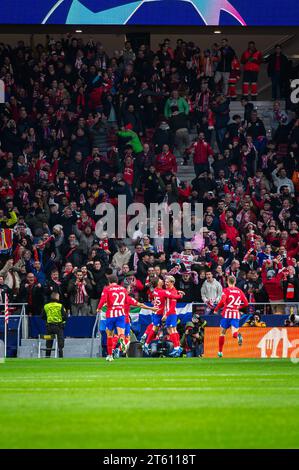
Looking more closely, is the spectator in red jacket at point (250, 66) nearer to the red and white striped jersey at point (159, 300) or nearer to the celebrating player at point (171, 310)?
the celebrating player at point (171, 310)

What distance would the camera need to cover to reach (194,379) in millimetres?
18141

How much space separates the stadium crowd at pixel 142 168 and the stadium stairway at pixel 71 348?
101cm

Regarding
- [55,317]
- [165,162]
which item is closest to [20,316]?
[55,317]

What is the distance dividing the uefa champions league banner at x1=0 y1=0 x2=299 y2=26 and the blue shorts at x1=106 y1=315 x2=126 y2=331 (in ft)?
36.5

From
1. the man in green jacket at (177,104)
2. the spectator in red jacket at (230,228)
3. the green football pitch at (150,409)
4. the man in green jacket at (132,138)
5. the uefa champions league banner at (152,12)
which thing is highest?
the uefa champions league banner at (152,12)

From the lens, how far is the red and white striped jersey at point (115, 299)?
2575 cm

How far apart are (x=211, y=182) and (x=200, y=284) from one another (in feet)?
16.2

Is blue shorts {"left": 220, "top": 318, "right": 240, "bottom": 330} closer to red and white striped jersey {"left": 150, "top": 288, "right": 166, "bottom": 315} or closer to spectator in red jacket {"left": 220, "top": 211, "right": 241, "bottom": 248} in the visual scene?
red and white striped jersey {"left": 150, "top": 288, "right": 166, "bottom": 315}

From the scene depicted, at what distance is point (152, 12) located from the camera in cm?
3444

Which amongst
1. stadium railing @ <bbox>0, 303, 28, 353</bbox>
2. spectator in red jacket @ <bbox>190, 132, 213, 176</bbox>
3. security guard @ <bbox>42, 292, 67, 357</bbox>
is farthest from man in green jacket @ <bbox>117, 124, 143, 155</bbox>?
security guard @ <bbox>42, 292, 67, 357</bbox>

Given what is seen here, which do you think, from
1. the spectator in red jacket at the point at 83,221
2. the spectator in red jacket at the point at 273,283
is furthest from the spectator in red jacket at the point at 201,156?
the spectator in red jacket at the point at 273,283

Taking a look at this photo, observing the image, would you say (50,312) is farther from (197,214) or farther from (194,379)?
(194,379)
